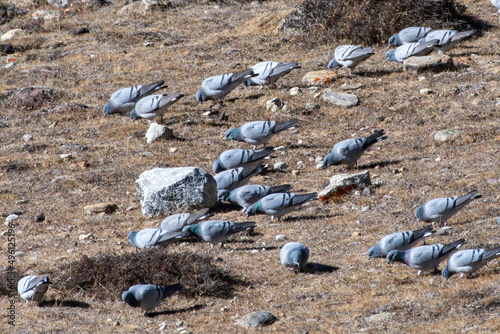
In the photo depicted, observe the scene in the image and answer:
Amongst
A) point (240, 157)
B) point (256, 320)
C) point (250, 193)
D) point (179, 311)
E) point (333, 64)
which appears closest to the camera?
point (256, 320)

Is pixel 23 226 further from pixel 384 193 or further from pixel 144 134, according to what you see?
pixel 384 193

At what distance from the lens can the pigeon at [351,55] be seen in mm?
15648

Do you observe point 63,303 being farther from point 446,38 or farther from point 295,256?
point 446,38

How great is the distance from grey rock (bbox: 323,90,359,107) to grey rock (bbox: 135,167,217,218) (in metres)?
5.21

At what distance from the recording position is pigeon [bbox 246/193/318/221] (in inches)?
373

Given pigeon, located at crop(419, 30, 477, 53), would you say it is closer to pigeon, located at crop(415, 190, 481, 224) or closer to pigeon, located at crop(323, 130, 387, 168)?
pigeon, located at crop(323, 130, 387, 168)

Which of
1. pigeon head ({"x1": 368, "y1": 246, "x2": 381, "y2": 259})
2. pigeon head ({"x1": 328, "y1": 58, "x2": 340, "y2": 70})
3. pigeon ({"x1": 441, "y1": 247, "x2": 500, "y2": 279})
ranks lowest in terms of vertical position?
pigeon head ({"x1": 328, "y1": 58, "x2": 340, "y2": 70})

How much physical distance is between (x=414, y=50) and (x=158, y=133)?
22.5 feet

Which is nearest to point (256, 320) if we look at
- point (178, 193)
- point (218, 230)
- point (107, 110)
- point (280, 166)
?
point (218, 230)

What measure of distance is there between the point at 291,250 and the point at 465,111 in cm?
724

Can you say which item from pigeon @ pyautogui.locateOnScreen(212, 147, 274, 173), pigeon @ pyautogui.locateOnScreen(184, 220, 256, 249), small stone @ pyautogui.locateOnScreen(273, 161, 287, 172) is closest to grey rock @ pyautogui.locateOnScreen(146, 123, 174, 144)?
pigeon @ pyautogui.locateOnScreen(212, 147, 274, 173)

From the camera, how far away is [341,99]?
14773 mm

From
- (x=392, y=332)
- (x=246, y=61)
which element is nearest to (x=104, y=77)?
(x=246, y=61)

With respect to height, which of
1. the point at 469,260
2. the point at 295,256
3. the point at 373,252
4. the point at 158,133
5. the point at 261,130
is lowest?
the point at 158,133
